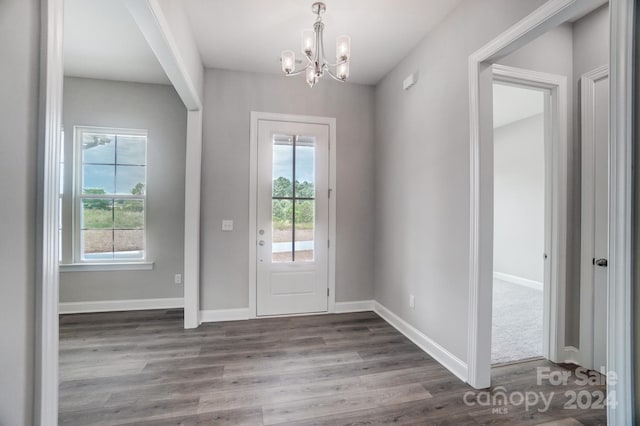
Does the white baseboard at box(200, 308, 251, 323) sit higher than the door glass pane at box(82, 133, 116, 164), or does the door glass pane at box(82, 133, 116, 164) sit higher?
the door glass pane at box(82, 133, 116, 164)

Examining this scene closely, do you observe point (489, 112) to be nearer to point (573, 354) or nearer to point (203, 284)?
point (573, 354)

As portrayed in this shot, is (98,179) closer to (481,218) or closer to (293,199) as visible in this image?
(293,199)

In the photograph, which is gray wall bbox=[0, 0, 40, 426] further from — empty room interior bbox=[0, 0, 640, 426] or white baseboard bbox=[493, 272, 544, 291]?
white baseboard bbox=[493, 272, 544, 291]

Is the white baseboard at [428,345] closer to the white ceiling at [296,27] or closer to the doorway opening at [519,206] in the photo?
the doorway opening at [519,206]

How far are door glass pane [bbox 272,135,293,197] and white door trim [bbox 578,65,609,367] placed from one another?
8.90ft

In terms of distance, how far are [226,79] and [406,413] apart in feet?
11.6

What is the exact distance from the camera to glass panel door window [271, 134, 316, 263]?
3.31 m

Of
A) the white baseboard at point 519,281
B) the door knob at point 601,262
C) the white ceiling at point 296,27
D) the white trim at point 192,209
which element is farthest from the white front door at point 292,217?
the white baseboard at point 519,281

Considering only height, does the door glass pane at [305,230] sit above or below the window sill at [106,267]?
above

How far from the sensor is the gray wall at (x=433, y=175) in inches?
83.0

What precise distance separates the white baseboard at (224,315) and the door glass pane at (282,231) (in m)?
0.69

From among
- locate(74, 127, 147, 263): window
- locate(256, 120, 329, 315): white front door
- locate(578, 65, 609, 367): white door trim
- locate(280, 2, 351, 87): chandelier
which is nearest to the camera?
locate(280, 2, 351, 87): chandelier

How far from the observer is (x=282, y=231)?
3316 millimetres

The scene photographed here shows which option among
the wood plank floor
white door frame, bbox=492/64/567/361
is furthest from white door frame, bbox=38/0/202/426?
white door frame, bbox=492/64/567/361
